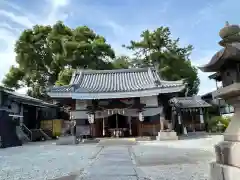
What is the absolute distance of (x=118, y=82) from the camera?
62.1 feet

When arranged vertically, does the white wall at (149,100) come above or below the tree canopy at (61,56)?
below

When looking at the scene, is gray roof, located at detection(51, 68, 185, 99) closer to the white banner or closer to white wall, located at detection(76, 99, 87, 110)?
white wall, located at detection(76, 99, 87, 110)

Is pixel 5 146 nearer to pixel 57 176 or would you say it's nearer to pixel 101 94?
pixel 101 94

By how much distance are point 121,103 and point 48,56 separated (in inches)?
614

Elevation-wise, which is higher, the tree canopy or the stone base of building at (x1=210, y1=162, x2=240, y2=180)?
the tree canopy

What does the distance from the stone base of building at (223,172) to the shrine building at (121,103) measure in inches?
461

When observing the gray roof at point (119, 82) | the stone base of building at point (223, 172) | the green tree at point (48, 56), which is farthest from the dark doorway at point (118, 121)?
the stone base of building at point (223, 172)

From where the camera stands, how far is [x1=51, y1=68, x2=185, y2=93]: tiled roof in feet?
53.2

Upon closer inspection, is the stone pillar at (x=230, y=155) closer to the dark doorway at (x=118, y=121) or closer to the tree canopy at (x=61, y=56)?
the dark doorway at (x=118, y=121)

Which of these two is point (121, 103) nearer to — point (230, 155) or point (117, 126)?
point (117, 126)

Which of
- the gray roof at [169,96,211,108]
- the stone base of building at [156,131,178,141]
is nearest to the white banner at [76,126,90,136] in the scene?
the stone base of building at [156,131,178,141]

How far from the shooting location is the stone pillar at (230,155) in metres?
2.88

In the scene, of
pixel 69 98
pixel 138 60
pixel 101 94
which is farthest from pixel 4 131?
pixel 138 60

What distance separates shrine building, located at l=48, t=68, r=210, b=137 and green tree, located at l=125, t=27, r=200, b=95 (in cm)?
1053
